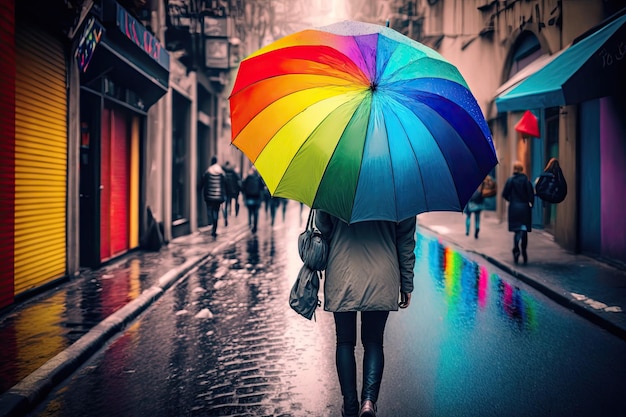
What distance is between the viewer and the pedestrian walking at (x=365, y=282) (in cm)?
350

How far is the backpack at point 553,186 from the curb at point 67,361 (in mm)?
6871

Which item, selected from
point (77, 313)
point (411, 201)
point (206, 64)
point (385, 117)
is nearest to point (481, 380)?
point (411, 201)

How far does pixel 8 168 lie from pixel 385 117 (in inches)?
220

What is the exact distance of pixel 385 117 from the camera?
129 inches

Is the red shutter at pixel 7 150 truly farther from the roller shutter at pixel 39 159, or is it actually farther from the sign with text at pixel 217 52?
the sign with text at pixel 217 52

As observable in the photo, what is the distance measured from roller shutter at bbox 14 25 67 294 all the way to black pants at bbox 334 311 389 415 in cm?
576

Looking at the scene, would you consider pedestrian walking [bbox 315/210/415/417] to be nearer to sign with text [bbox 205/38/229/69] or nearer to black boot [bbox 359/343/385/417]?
black boot [bbox 359/343/385/417]

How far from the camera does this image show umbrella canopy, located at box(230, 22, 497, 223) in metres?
3.26

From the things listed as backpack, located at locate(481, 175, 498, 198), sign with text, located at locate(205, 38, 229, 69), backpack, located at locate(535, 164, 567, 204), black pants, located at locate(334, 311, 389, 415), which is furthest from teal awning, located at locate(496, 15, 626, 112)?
sign with text, located at locate(205, 38, 229, 69)

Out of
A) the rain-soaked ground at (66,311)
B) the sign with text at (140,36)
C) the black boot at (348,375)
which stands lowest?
the rain-soaked ground at (66,311)

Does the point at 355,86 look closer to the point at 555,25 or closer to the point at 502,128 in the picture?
the point at 555,25

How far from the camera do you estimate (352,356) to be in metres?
3.67

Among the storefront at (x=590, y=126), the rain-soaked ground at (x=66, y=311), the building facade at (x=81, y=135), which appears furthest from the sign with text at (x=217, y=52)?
the storefront at (x=590, y=126)

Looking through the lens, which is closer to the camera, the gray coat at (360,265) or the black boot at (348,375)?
the gray coat at (360,265)
